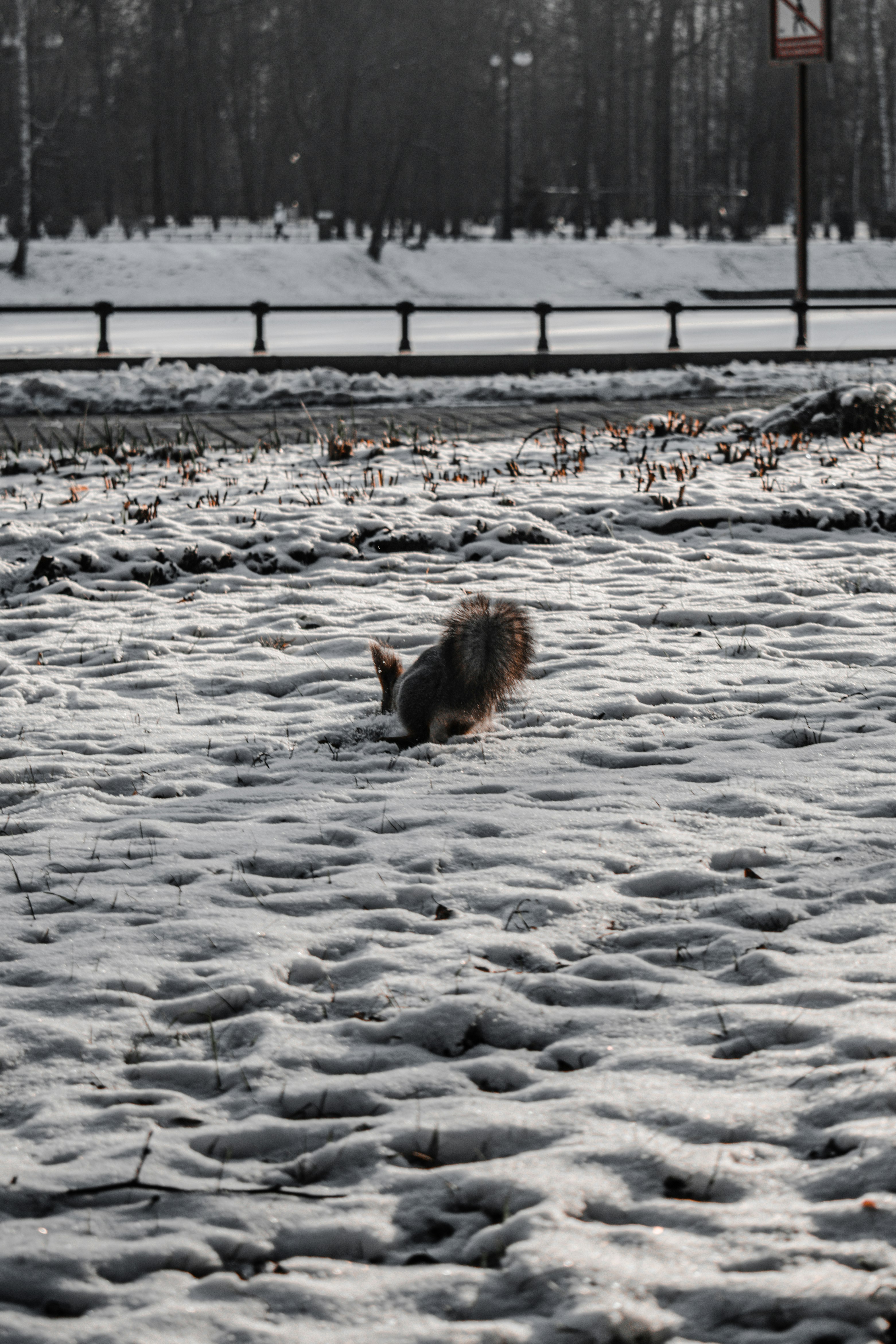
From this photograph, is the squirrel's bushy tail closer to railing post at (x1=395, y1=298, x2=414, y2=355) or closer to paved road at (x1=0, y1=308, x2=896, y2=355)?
railing post at (x1=395, y1=298, x2=414, y2=355)

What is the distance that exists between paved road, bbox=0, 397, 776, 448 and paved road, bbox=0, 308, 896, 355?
4.64 m

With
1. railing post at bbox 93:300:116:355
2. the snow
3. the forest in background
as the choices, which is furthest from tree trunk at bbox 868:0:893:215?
railing post at bbox 93:300:116:355

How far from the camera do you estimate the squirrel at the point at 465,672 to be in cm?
468

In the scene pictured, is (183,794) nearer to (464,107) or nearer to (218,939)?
(218,939)

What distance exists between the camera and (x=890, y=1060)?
275cm

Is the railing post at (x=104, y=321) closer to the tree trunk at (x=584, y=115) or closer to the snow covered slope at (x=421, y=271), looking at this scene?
the snow covered slope at (x=421, y=271)

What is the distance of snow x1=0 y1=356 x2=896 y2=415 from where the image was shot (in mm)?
14812

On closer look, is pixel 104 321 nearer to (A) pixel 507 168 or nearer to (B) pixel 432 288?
(B) pixel 432 288

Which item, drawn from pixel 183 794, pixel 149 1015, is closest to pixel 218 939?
pixel 149 1015

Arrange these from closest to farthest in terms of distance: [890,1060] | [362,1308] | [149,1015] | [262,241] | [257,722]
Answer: [362,1308], [890,1060], [149,1015], [257,722], [262,241]

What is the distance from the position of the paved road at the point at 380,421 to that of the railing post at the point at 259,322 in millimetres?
3661

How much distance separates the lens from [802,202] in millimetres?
21516

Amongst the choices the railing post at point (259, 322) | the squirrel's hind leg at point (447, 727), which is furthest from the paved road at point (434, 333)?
the squirrel's hind leg at point (447, 727)

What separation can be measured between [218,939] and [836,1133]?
1.62 m
